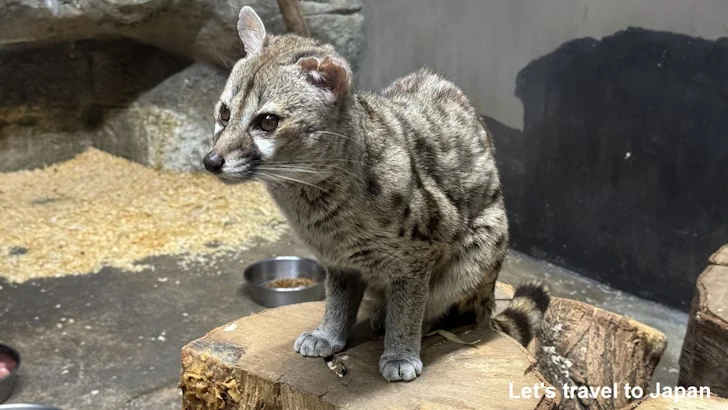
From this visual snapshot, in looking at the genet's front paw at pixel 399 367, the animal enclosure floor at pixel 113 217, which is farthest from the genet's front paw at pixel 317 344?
the animal enclosure floor at pixel 113 217

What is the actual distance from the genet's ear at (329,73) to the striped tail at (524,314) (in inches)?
52.5

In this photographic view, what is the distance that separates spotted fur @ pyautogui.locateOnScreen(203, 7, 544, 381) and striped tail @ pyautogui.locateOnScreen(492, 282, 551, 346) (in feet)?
0.71

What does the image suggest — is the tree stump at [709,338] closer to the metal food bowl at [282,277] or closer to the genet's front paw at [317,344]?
the genet's front paw at [317,344]

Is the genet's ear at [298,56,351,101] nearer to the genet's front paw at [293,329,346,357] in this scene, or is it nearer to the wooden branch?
the genet's front paw at [293,329,346,357]

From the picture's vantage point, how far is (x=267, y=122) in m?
2.19

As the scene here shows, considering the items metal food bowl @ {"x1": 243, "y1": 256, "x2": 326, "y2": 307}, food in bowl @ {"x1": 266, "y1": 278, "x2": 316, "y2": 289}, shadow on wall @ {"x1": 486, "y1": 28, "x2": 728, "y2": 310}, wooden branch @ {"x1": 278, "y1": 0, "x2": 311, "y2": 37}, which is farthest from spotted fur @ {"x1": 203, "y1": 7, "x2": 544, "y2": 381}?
wooden branch @ {"x1": 278, "y1": 0, "x2": 311, "y2": 37}

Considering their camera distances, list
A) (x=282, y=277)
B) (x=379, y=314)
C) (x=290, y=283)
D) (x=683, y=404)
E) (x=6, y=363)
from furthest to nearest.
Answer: (x=282, y=277) < (x=290, y=283) < (x=6, y=363) < (x=379, y=314) < (x=683, y=404)

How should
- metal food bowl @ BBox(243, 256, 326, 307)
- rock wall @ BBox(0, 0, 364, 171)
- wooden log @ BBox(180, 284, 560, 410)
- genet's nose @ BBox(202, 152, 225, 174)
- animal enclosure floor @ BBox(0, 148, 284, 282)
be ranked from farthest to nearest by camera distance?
rock wall @ BBox(0, 0, 364, 171) < animal enclosure floor @ BBox(0, 148, 284, 282) < metal food bowl @ BBox(243, 256, 326, 307) < wooden log @ BBox(180, 284, 560, 410) < genet's nose @ BBox(202, 152, 225, 174)

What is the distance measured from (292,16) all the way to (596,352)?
11.5ft

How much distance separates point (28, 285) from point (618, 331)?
3.84 m

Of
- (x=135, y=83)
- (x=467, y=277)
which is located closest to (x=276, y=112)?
(x=467, y=277)

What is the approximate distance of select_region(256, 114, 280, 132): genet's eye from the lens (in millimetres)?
2189

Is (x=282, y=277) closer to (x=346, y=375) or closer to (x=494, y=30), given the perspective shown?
(x=494, y=30)

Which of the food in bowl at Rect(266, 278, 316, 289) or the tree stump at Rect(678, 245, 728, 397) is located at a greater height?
the tree stump at Rect(678, 245, 728, 397)
